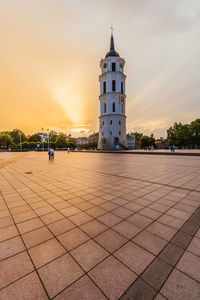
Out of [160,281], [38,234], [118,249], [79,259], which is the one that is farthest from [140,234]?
[38,234]

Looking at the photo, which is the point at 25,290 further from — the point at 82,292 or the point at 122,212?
the point at 122,212

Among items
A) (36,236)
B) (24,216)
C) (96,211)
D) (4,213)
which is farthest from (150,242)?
(4,213)

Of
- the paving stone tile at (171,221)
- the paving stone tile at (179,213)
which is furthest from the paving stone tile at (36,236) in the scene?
the paving stone tile at (179,213)

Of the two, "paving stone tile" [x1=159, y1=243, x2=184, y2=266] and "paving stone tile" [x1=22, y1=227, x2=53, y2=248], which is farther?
"paving stone tile" [x1=22, y1=227, x2=53, y2=248]

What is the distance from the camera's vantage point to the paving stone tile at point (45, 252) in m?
2.10

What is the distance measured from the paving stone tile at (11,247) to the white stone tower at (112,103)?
38189 millimetres

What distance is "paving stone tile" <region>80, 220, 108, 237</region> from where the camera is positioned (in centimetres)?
277

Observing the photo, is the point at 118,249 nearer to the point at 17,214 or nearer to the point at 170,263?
the point at 170,263

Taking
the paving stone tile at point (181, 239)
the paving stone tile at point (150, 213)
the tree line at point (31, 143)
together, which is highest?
the tree line at point (31, 143)

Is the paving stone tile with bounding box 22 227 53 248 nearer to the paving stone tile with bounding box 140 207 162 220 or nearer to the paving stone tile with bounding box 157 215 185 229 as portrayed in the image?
the paving stone tile with bounding box 140 207 162 220

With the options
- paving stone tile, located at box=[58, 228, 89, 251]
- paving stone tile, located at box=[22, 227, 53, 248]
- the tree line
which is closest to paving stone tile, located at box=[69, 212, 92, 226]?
paving stone tile, located at box=[58, 228, 89, 251]

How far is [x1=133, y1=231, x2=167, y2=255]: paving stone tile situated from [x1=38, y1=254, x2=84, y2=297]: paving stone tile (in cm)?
121

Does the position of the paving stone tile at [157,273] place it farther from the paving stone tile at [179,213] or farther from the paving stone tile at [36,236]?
the paving stone tile at [36,236]

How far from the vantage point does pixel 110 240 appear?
2.54m
